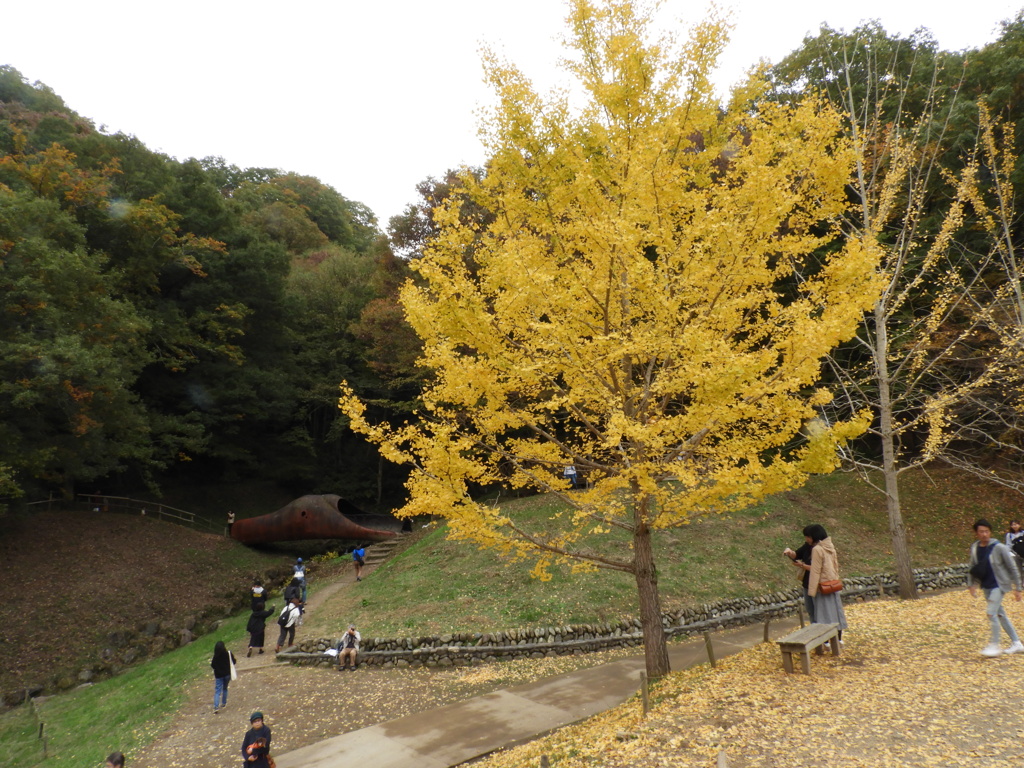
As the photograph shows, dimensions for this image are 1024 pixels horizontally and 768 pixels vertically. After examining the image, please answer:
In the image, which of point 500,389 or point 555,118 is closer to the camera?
point 500,389

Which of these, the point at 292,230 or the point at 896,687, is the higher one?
the point at 292,230

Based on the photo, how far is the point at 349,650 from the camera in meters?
10.9

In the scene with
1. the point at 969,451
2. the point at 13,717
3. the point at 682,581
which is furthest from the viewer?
the point at 969,451

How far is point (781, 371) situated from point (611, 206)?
2.78 metres

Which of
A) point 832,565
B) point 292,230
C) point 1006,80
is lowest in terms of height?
point 832,565

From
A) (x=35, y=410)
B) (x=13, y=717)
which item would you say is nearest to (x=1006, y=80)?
(x=13, y=717)

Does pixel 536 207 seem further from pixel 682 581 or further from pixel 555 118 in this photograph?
pixel 682 581

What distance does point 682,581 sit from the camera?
43.1 ft

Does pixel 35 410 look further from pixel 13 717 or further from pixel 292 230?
pixel 292 230

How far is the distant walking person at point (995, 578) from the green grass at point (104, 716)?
11664 mm

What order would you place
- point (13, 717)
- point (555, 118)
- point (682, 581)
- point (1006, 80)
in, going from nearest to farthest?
1. point (555, 118)
2. point (13, 717)
3. point (682, 581)
4. point (1006, 80)

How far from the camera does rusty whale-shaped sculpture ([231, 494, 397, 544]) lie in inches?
857

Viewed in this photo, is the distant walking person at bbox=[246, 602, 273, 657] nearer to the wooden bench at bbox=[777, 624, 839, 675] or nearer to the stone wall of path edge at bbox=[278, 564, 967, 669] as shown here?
the stone wall of path edge at bbox=[278, 564, 967, 669]

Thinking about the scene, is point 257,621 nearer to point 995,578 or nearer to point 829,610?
point 829,610
